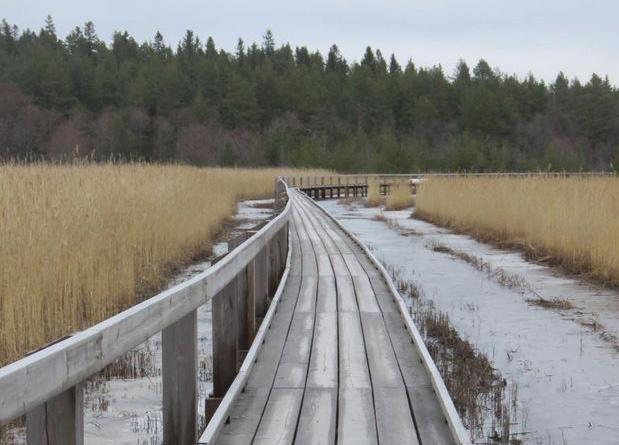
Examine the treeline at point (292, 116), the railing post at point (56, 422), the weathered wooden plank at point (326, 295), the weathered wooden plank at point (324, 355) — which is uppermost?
the treeline at point (292, 116)

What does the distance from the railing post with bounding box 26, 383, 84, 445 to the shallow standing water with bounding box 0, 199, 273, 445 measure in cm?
247

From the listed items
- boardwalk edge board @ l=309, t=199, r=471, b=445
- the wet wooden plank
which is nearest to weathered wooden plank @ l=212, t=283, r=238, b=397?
the wet wooden plank

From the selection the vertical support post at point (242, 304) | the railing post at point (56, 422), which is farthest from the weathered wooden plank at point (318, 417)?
the railing post at point (56, 422)

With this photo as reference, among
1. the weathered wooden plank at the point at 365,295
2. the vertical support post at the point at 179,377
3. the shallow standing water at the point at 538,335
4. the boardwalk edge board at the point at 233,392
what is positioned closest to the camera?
the vertical support post at the point at 179,377

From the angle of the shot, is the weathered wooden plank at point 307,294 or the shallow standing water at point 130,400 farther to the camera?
the weathered wooden plank at point 307,294

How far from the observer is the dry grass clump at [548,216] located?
10.9 metres

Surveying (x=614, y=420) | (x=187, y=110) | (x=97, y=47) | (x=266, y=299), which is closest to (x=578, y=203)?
(x=266, y=299)

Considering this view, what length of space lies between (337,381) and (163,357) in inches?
67.6

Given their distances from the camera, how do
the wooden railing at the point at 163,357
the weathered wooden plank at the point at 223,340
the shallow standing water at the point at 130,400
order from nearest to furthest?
the wooden railing at the point at 163,357
the weathered wooden plank at the point at 223,340
the shallow standing water at the point at 130,400

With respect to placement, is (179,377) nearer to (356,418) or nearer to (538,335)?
(356,418)

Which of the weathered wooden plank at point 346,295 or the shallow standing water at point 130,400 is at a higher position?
the weathered wooden plank at point 346,295

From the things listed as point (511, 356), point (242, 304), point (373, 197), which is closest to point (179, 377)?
point (242, 304)

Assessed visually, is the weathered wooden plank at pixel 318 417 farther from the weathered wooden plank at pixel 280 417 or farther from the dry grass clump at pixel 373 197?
the dry grass clump at pixel 373 197

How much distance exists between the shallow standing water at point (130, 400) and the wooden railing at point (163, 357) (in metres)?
0.64
